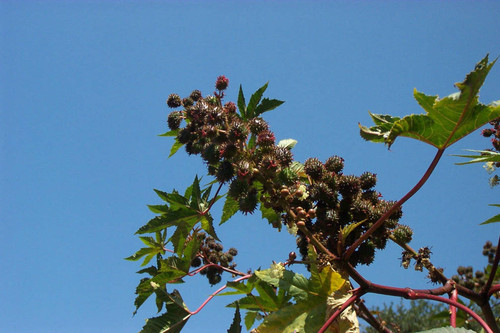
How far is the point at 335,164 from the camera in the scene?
12.4 ft

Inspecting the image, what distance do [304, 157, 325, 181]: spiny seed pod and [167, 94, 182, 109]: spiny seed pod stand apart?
1478mm

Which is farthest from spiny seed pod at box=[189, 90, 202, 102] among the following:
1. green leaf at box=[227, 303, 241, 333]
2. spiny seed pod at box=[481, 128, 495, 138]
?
spiny seed pod at box=[481, 128, 495, 138]

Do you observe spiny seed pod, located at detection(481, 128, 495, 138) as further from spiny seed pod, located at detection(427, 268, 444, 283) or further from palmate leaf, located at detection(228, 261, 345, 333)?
palmate leaf, located at detection(228, 261, 345, 333)

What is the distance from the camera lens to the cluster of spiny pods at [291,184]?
3336 mm

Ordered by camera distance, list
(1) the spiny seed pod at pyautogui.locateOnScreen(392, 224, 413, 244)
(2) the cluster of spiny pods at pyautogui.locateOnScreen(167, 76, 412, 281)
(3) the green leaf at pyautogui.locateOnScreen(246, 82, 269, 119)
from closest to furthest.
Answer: (2) the cluster of spiny pods at pyautogui.locateOnScreen(167, 76, 412, 281)
(1) the spiny seed pod at pyautogui.locateOnScreen(392, 224, 413, 244)
(3) the green leaf at pyautogui.locateOnScreen(246, 82, 269, 119)

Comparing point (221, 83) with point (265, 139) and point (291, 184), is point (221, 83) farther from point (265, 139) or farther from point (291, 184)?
point (291, 184)

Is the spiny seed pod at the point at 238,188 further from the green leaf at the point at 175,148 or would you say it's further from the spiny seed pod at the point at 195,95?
the green leaf at the point at 175,148

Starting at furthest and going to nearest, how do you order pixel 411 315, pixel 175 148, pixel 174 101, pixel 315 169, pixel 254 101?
pixel 411 315 < pixel 175 148 < pixel 174 101 < pixel 254 101 < pixel 315 169

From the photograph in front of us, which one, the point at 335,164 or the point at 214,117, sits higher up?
the point at 214,117

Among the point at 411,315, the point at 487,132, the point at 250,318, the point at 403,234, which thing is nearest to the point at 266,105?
the point at 403,234

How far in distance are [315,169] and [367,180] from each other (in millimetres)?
437

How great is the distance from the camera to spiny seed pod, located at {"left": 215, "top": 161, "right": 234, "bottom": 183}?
3.55 metres

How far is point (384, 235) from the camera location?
3578mm

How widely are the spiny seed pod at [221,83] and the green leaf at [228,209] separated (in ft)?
3.22
